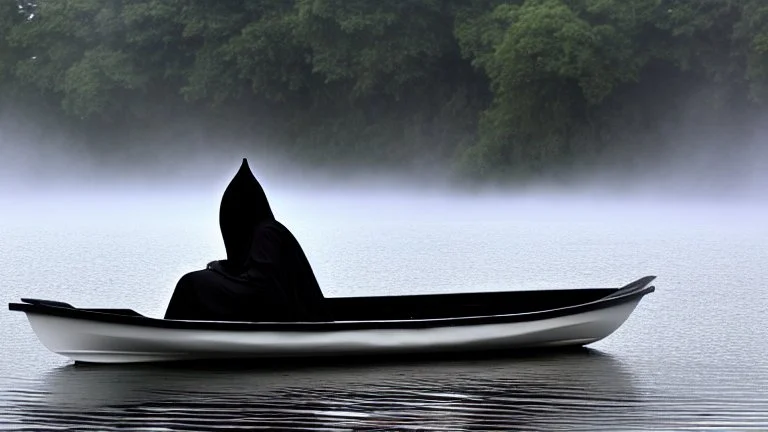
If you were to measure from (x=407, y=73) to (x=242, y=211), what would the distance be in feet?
155

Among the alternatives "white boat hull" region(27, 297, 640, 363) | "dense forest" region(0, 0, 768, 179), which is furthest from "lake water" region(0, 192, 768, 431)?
"dense forest" region(0, 0, 768, 179)

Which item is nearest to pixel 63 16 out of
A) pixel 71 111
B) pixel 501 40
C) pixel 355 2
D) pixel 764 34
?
pixel 71 111

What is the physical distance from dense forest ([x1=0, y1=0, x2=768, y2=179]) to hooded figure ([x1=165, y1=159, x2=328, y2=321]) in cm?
4075

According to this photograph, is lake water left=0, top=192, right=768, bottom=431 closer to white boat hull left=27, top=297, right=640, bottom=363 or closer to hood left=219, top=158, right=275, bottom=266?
white boat hull left=27, top=297, right=640, bottom=363

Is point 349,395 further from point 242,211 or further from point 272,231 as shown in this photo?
point 242,211

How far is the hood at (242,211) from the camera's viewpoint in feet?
43.6

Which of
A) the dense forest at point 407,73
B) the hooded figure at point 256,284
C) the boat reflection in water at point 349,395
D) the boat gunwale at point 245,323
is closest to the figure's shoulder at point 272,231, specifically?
the hooded figure at point 256,284

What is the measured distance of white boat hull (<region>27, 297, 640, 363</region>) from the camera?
505 inches

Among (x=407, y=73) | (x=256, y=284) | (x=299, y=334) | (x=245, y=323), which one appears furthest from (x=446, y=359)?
(x=407, y=73)

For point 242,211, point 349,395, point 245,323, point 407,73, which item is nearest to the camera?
point 349,395

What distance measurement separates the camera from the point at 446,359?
13586 millimetres

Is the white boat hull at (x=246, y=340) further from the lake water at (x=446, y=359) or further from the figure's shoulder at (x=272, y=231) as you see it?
the figure's shoulder at (x=272, y=231)

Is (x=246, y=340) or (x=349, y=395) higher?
(x=246, y=340)

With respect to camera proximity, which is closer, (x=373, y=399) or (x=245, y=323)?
(x=373, y=399)
